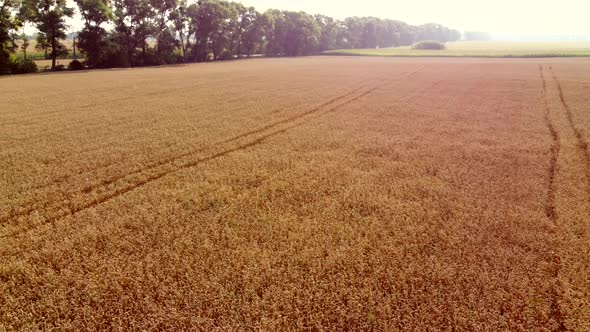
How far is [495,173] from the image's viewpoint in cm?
1016

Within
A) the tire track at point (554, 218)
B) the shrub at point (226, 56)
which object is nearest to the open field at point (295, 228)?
the tire track at point (554, 218)

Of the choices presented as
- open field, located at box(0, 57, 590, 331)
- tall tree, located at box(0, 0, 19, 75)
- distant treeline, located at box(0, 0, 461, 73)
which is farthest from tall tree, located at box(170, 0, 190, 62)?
open field, located at box(0, 57, 590, 331)

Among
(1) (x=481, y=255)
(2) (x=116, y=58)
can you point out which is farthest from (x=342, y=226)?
(2) (x=116, y=58)

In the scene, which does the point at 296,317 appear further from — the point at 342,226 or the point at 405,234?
the point at 405,234

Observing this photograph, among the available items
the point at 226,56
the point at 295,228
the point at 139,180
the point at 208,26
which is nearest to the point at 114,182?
the point at 139,180

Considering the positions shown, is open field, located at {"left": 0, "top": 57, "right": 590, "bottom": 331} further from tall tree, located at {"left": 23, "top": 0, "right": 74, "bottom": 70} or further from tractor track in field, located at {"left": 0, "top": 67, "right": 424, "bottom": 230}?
tall tree, located at {"left": 23, "top": 0, "right": 74, "bottom": 70}

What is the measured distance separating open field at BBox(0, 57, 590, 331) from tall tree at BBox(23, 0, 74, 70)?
51168mm

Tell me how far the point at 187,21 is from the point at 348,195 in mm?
81985

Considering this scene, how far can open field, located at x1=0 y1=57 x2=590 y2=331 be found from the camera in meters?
4.97

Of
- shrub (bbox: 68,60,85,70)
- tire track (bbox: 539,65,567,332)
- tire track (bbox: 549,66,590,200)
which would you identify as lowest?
tire track (bbox: 539,65,567,332)

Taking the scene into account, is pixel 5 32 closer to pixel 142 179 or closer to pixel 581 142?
pixel 142 179

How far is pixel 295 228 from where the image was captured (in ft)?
23.3

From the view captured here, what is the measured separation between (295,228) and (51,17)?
6657cm

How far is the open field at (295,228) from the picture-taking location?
16.3 ft
